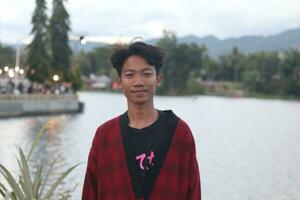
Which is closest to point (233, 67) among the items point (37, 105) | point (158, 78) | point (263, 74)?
point (263, 74)

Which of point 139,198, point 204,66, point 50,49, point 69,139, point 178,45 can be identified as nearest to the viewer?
point 139,198

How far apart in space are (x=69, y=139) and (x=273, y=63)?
95397 mm

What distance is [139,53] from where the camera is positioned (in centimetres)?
353

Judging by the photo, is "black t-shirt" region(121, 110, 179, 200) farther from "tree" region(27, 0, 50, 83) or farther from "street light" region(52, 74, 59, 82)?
"street light" region(52, 74, 59, 82)

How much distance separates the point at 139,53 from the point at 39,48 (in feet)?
171

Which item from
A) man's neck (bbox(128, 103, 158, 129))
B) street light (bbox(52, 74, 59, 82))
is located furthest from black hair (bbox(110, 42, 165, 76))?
street light (bbox(52, 74, 59, 82))

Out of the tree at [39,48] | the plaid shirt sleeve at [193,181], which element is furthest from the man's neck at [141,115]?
the tree at [39,48]

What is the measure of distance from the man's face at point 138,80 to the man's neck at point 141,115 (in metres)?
0.03

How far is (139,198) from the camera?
3443mm

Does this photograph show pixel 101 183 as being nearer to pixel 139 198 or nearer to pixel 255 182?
pixel 139 198

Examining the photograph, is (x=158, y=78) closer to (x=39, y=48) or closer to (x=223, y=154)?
(x=223, y=154)

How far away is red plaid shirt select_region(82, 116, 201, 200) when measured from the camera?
11.3ft

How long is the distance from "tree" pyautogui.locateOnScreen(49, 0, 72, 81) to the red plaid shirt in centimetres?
5467

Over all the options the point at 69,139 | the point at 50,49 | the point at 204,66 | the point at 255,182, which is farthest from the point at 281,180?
the point at 204,66
